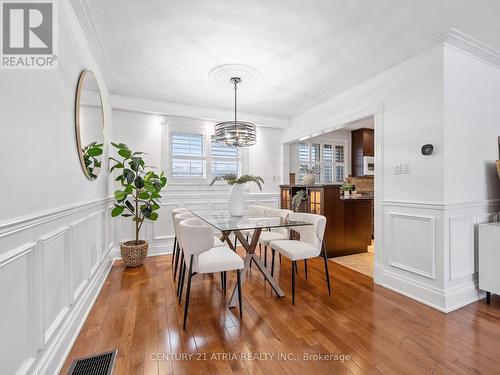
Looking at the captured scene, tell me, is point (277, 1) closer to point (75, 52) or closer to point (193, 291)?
point (75, 52)

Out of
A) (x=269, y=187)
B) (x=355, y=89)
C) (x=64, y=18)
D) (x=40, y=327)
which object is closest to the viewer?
(x=40, y=327)

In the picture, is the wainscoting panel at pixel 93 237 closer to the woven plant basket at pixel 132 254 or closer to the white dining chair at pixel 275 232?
the woven plant basket at pixel 132 254

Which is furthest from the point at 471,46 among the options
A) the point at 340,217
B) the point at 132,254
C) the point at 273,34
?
the point at 132,254

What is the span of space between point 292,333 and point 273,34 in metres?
2.61

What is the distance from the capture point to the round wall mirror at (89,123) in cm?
214

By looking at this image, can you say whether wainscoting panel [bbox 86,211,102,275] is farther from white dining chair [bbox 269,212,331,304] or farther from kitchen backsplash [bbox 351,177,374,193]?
kitchen backsplash [bbox 351,177,374,193]

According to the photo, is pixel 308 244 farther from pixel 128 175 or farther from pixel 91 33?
pixel 91 33

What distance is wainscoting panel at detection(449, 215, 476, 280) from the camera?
2424mm

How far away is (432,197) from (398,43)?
5.14ft

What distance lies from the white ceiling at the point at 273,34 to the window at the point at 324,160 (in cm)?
255

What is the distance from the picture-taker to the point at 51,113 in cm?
163

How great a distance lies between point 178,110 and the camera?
436cm

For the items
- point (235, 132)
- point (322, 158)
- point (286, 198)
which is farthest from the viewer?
point (322, 158)

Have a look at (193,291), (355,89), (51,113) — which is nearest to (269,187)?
(355,89)
